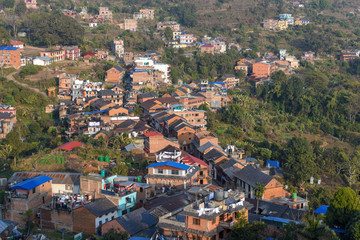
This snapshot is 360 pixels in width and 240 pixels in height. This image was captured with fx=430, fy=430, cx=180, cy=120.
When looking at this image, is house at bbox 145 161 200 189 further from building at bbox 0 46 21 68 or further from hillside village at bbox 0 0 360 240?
building at bbox 0 46 21 68

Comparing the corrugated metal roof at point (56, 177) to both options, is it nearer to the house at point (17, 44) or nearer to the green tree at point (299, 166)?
the green tree at point (299, 166)

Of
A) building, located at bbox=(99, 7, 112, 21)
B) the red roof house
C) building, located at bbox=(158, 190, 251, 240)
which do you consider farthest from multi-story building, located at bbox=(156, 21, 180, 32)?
building, located at bbox=(158, 190, 251, 240)

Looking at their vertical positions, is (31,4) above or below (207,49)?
above

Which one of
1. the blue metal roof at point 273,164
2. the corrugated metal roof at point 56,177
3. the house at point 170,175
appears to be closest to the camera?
the corrugated metal roof at point 56,177

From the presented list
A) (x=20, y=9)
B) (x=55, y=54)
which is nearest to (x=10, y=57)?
(x=55, y=54)

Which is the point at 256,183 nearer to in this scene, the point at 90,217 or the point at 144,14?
the point at 90,217

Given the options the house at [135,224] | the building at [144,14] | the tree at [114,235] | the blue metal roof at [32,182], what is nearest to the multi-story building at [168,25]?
the building at [144,14]

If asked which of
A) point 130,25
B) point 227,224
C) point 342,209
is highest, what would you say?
point 130,25
